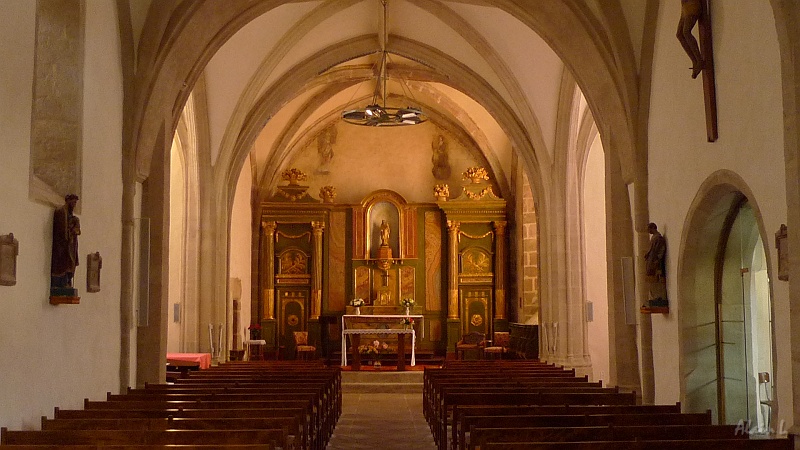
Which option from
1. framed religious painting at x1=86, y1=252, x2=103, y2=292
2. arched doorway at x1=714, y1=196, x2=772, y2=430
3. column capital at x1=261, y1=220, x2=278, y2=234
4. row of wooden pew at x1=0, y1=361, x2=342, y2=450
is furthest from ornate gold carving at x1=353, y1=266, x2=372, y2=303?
arched doorway at x1=714, y1=196, x2=772, y2=430

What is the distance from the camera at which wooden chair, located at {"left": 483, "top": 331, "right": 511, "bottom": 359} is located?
19.9 metres

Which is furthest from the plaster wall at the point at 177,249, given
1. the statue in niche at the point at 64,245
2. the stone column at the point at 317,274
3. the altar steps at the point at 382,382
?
the statue in niche at the point at 64,245

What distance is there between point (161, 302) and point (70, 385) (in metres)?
2.89

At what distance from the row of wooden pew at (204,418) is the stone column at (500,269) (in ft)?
36.4

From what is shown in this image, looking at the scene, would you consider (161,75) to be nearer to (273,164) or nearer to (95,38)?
(95,38)

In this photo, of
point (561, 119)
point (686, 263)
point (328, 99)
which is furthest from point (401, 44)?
point (686, 263)

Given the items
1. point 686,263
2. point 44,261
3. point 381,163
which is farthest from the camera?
point 381,163

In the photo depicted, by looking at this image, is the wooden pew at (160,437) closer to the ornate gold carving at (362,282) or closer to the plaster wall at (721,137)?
the plaster wall at (721,137)

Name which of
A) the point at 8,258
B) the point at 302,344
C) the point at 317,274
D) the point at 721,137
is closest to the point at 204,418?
the point at 8,258

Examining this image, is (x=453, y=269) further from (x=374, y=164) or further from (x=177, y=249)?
(x=177, y=249)

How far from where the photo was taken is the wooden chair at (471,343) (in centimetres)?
2075

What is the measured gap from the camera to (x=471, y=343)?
69.3 feet

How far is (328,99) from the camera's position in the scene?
2159 centimetres

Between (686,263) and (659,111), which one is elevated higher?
(659,111)
